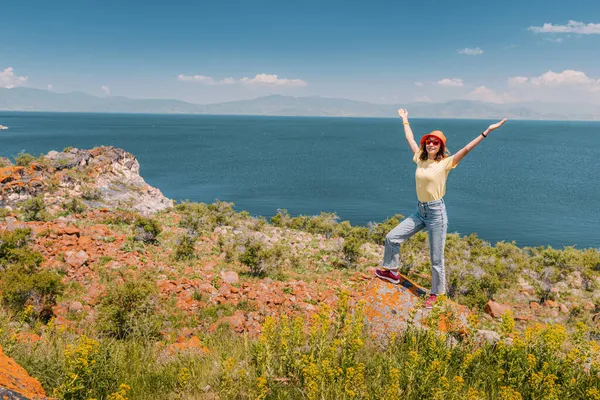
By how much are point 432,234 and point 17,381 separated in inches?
228

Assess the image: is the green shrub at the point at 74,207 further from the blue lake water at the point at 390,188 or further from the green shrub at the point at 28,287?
the blue lake water at the point at 390,188

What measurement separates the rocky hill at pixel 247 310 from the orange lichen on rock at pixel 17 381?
0.26 feet

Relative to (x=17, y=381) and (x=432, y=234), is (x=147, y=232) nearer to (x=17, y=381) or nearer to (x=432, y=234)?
(x=17, y=381)

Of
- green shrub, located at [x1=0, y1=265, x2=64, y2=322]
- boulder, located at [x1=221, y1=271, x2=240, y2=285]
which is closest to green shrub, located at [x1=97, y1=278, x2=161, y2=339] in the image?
green shrub, located at [x1=0, y1=265, x2=64, y2=322]

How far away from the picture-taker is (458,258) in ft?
49.9

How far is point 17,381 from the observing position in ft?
10.5

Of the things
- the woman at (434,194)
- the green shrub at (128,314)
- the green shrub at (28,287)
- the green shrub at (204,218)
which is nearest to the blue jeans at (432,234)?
the woman at (434,194)

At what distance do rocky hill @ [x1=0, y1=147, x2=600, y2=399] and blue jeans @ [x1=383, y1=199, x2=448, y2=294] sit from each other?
0.45 meters

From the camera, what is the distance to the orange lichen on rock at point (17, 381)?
302cm

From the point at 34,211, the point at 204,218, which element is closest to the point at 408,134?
the point at 204,218

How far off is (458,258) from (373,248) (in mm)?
3716

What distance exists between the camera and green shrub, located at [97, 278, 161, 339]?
Answer: 22.3 ft

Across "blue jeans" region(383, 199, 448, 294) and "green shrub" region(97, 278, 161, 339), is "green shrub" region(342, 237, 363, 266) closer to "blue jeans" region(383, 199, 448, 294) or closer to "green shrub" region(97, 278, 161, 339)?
"blue jeans" region(383, 199, 448, 294)

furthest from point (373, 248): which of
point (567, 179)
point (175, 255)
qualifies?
point (567, 179)
